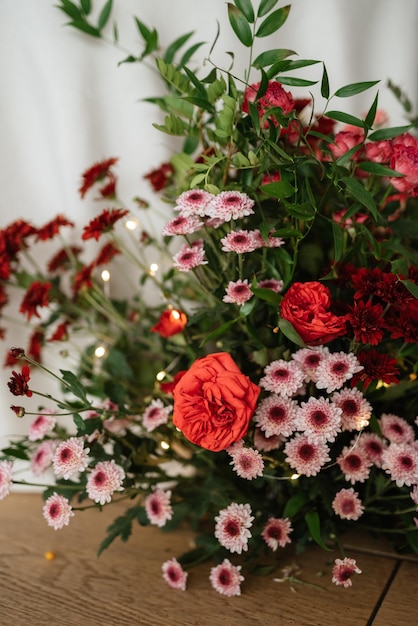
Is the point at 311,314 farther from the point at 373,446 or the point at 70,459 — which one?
the point at 70,459

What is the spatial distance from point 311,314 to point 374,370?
0.32 feet

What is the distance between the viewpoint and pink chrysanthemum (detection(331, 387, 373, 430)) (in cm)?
65

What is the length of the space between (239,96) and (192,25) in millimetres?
361

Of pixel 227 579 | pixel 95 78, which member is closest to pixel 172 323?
pixel 227 579

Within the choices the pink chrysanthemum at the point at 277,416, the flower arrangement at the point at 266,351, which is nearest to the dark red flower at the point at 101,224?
the flower arrangement at the point at 266,351

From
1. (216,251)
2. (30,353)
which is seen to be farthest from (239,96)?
(30,353)

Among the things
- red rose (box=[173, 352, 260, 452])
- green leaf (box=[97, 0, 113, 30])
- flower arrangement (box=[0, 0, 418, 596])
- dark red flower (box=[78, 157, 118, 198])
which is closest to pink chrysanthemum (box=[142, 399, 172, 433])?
flower arrangement (box=[0, 0, 418, 596])

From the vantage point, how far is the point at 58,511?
677mm

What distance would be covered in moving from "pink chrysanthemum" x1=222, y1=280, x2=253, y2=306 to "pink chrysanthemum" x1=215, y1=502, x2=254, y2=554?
0.23 metres

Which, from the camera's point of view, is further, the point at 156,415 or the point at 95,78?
the point at 95,78

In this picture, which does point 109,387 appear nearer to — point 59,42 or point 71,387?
point 71,387

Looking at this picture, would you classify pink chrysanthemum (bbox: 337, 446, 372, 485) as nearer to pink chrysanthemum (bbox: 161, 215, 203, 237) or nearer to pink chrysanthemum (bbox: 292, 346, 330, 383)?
pink chrysanthemum (bbox: 292, 346, 330, 383)

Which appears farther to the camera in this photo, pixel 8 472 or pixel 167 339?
pixel 167 339

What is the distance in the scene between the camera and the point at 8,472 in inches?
27.7
